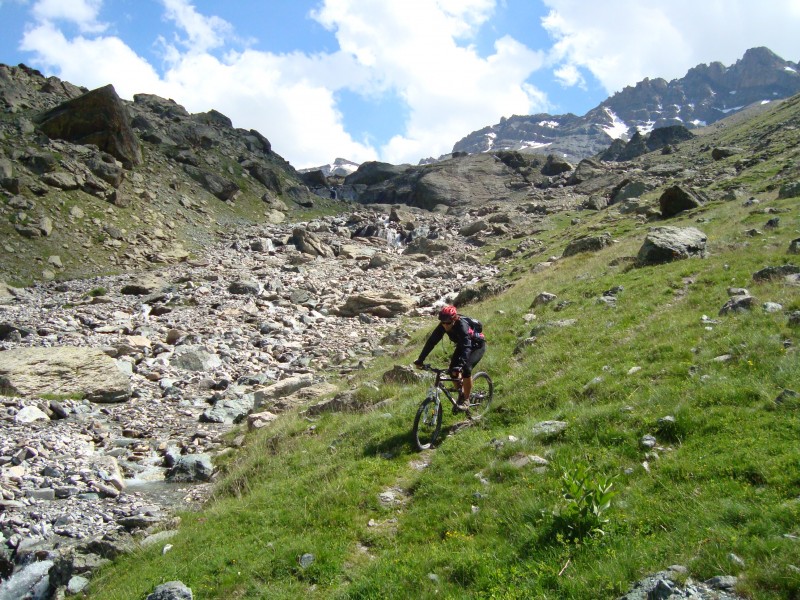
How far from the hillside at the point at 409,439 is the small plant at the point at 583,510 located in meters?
0.03

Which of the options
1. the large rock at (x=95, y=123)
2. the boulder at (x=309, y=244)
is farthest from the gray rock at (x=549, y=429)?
the large rock at (x=95, y=123)

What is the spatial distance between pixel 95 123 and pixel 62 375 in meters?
47.6

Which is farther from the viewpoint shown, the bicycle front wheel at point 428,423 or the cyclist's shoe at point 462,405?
the cyclist's shoe at point 462,405

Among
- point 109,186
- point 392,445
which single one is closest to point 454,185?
point 109,186

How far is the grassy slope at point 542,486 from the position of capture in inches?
231

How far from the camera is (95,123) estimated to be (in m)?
55.2

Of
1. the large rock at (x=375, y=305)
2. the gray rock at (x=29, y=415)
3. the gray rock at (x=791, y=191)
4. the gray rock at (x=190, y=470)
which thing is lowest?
the gray rock at (x=190, y=470)

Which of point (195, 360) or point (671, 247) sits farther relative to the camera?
point (195, 360)

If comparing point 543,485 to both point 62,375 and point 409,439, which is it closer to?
point 409,439

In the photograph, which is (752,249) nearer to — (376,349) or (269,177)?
(376,349)

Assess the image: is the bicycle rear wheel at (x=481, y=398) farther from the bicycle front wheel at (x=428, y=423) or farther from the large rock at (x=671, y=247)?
the large rock at (x=671, y=247)

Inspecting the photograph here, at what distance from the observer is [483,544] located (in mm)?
7105

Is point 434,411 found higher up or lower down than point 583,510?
higher up

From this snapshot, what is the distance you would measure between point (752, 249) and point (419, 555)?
19040 mm
